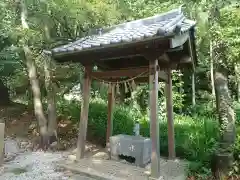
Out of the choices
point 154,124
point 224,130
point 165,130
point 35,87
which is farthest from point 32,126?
point 224,130

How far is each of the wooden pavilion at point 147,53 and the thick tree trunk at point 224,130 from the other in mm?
1229

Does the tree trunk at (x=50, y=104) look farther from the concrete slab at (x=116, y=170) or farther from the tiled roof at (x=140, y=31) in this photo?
the tiled roof at (x=140, y=31)

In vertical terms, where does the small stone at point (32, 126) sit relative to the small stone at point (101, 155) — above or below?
above

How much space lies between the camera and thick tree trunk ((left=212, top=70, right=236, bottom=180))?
17.3 feet

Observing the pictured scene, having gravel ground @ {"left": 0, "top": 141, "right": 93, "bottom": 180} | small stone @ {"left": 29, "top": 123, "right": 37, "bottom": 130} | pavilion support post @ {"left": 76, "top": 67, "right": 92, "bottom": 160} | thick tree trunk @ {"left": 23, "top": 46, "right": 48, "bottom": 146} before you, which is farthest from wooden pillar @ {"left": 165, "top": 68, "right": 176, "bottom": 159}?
small stone @ {"left": 29, "top": 123, "right": 37, "bottom": 130}

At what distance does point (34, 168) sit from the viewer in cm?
614

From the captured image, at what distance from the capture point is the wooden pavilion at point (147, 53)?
5059mm

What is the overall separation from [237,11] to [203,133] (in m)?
3.44

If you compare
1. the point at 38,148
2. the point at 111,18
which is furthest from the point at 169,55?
the point at 38,148

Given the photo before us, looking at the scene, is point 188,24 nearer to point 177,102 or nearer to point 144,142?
point 144,142

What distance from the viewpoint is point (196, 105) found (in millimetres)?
14609

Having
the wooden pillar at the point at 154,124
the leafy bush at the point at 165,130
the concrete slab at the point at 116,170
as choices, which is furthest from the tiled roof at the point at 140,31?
the leafy bush at the point at 165,130

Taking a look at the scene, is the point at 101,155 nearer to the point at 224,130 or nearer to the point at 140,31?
the point at 224,130

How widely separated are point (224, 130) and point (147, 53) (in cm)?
231
